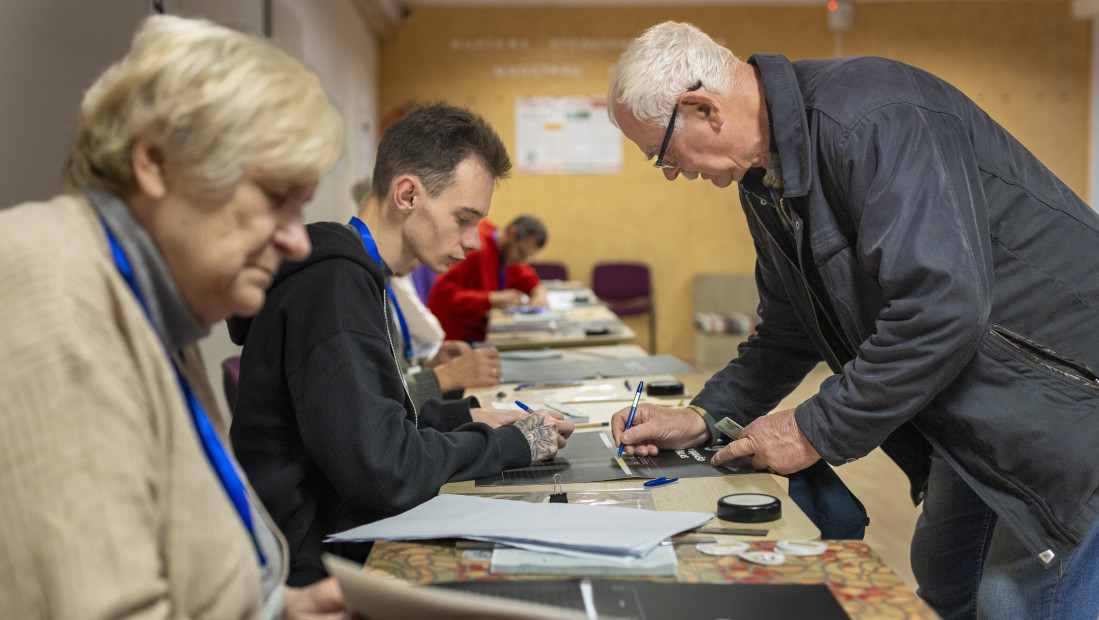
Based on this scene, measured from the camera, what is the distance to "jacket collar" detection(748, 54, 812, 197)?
1432mm

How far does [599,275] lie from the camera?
798 centimetres

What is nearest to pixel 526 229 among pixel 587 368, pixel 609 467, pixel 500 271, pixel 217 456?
pixel 500 271

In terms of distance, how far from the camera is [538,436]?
158 cm

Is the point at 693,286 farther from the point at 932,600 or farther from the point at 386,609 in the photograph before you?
the point at 386,609

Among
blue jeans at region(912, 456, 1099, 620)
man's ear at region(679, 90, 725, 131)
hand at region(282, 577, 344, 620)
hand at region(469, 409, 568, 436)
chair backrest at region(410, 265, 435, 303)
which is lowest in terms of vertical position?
blue jeans at region(912, 456, 1099, 620)

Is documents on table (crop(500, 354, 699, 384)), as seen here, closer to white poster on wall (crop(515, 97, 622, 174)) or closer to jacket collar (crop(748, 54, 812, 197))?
jacket collar (crop(748, 54, 812, 197))

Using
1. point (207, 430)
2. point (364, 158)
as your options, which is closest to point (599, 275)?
point (364, 158)

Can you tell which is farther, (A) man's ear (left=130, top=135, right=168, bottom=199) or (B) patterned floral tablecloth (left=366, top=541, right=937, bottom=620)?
(B) patterned floral tablecloth (left=366, top=541, right=937, bottom=620)

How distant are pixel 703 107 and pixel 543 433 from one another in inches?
26.3

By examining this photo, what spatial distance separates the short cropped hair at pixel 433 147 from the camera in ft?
5.56

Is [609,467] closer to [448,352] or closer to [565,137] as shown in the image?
[448,352]

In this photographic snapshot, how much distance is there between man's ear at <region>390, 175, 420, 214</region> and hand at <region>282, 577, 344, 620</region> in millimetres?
908

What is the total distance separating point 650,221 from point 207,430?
746 centimetres

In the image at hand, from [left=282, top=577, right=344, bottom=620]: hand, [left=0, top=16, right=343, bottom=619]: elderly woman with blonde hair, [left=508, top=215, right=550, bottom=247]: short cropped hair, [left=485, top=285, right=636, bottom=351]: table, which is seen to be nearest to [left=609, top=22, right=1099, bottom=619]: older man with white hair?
[left=282, top=577, right=344, bottom=620]: hand
